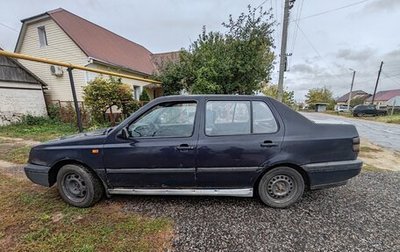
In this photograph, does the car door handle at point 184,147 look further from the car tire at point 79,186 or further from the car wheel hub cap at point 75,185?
the car wheel hub cap at point 75,185

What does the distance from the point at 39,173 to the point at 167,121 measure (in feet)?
6.88

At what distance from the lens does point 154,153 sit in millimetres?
3090

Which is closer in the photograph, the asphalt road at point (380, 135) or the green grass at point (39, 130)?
the asphalt road at point (380, 135)

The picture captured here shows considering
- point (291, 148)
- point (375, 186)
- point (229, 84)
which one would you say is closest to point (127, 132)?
point (291, 148)

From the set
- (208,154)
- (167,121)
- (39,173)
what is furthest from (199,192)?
(39,173)

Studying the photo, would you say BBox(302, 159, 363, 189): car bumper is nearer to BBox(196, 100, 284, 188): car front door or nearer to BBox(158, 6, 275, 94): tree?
BBox(196, 100, 284, 188): car front door

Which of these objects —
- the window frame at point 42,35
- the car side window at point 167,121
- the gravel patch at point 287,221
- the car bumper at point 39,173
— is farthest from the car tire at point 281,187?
the window frame at point 42,35

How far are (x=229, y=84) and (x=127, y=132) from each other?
7476 millimetres

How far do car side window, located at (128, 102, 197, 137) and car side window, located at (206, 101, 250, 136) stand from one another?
0.84 ft

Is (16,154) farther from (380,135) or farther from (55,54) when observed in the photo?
(380,135)

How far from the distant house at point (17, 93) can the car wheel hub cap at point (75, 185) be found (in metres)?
11.7

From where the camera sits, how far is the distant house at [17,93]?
11.5 meters

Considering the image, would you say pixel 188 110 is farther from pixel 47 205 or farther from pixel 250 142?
pixel 47 205

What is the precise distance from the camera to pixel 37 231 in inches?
106
